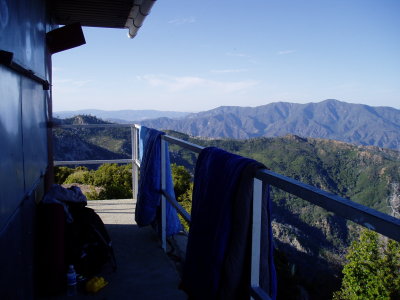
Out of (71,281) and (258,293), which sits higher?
(258,293)

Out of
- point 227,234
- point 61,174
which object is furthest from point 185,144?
point 61,174

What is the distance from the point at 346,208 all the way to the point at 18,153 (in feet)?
5.36

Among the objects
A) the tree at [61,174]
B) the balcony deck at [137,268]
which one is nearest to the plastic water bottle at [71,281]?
the balcony deck at [137,268]

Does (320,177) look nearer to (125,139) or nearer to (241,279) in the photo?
(125,139)

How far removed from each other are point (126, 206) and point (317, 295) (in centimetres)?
2566

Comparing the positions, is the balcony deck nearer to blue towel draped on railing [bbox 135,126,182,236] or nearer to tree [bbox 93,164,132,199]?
blue towel draped on railing [bbox 135,126,182,236]

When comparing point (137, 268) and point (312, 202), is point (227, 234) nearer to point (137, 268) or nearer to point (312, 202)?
point (312, 202)

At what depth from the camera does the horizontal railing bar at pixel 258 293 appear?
1288 mm

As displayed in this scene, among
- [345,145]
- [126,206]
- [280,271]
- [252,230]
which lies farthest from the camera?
[345,145]

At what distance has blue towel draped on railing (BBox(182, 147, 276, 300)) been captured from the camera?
53.4 inches

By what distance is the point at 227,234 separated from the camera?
56.6 inches

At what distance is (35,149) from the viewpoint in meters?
2.51

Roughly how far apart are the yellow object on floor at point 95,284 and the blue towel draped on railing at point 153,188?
803 mm

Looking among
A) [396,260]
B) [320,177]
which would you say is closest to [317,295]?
[396,260]
